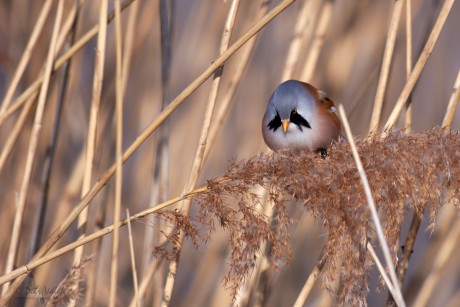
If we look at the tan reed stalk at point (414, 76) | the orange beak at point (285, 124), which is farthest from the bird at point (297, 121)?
the tan reed stalk at point (414, 76)

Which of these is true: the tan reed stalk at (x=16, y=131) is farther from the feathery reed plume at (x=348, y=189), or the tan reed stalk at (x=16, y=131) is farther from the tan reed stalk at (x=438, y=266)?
the tan reed stalk at (x=438, y=266)

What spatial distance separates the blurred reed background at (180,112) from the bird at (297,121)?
6 centimetres

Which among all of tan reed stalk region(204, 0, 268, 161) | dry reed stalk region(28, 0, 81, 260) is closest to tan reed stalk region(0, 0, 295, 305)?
tan reed stalk region(204, 0, 268, 161)

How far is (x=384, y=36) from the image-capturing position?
1.85m

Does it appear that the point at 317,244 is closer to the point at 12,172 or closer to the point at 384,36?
the point at 384,36

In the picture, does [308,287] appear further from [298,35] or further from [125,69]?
[125,69]

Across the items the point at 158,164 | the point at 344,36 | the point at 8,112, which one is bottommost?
the point at 8,112

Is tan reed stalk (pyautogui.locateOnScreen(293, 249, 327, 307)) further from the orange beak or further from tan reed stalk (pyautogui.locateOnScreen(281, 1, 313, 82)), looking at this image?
tan reed stalk (pyautogui.locateOnScreen(281, 1, 313, 82))

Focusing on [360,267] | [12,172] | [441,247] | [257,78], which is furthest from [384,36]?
[12,172]

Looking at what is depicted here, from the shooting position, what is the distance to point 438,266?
64.0 inches

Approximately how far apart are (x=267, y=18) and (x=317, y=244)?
3.19 ft

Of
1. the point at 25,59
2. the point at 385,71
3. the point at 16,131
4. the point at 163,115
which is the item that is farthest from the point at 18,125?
the point at 385,71

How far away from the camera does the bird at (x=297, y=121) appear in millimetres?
1563

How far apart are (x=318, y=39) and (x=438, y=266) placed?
0.64 m
